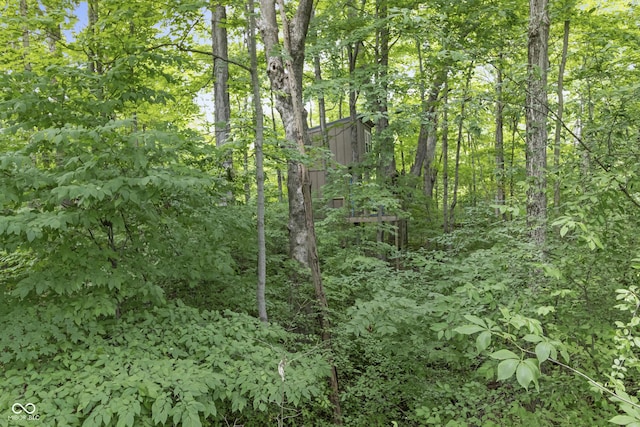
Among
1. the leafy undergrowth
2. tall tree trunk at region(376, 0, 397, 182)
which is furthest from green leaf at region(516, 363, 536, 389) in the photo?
tall tree trunk at region(376, 0, 397, 182)

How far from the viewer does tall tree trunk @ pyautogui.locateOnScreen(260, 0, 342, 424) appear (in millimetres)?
5102

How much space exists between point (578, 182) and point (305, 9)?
478 cm

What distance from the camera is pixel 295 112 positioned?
559cm

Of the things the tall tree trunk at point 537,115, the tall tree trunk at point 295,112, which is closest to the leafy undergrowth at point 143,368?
the tall tree trunk at point 295,112

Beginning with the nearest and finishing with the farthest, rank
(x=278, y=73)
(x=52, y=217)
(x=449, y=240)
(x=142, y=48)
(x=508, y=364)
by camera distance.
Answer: (x=508, y=364) → (x=52, y=217) → (x=142, y=48) → (x=278, y=73) → (x=449, y=240)

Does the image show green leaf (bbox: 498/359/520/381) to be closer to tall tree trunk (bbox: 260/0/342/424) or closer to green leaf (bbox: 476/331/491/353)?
green leaf (bbox: 476/331/491/353)

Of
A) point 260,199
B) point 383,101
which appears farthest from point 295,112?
point 383,101

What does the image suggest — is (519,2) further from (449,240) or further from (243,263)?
(243,263)

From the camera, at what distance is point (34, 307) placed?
136 inches

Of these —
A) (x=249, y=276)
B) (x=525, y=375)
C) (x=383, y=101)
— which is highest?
(x=383, y=101)

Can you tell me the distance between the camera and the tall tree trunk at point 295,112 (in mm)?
5102

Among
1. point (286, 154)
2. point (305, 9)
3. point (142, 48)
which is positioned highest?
point (305, 9)

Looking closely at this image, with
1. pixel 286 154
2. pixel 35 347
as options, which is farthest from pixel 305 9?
pixel 35 347

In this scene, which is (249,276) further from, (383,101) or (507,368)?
(383,101)
